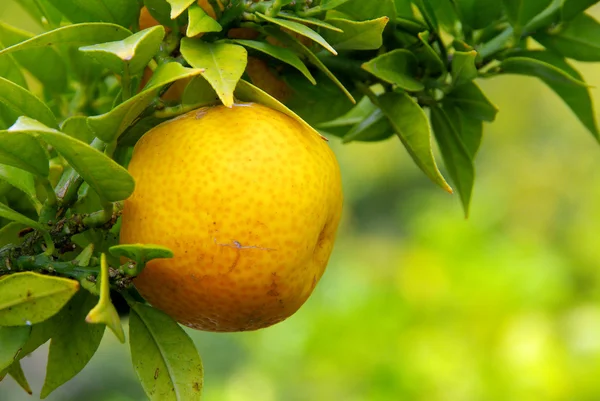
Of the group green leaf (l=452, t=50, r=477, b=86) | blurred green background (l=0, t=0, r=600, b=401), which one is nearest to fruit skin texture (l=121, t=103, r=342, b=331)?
green leaf (l=452, t=50, r=477, b=86)

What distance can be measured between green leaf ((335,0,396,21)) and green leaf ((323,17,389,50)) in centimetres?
2

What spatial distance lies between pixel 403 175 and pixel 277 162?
12.1ft

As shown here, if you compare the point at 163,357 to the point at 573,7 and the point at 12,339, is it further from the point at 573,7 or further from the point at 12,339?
the point at 573,7

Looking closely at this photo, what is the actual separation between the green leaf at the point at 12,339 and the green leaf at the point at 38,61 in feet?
0.79

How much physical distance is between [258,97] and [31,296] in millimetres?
195

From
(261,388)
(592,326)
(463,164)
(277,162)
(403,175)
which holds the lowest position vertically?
(403,175)

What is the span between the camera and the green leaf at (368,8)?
0.54 meters

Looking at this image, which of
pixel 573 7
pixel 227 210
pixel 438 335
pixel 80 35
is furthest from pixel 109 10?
pixel 438 335

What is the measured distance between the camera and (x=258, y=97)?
0.50 m

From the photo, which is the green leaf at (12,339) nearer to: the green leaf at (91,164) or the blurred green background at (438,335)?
the green leaf at (91,164)

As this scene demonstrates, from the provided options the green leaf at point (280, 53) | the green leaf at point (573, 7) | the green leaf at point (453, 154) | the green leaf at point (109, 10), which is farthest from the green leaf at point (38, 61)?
the green leaf at point (573, 7)

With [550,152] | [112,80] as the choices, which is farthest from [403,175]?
[112,80]

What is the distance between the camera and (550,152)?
3807mm

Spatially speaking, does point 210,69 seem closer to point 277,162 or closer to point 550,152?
point 277,162
